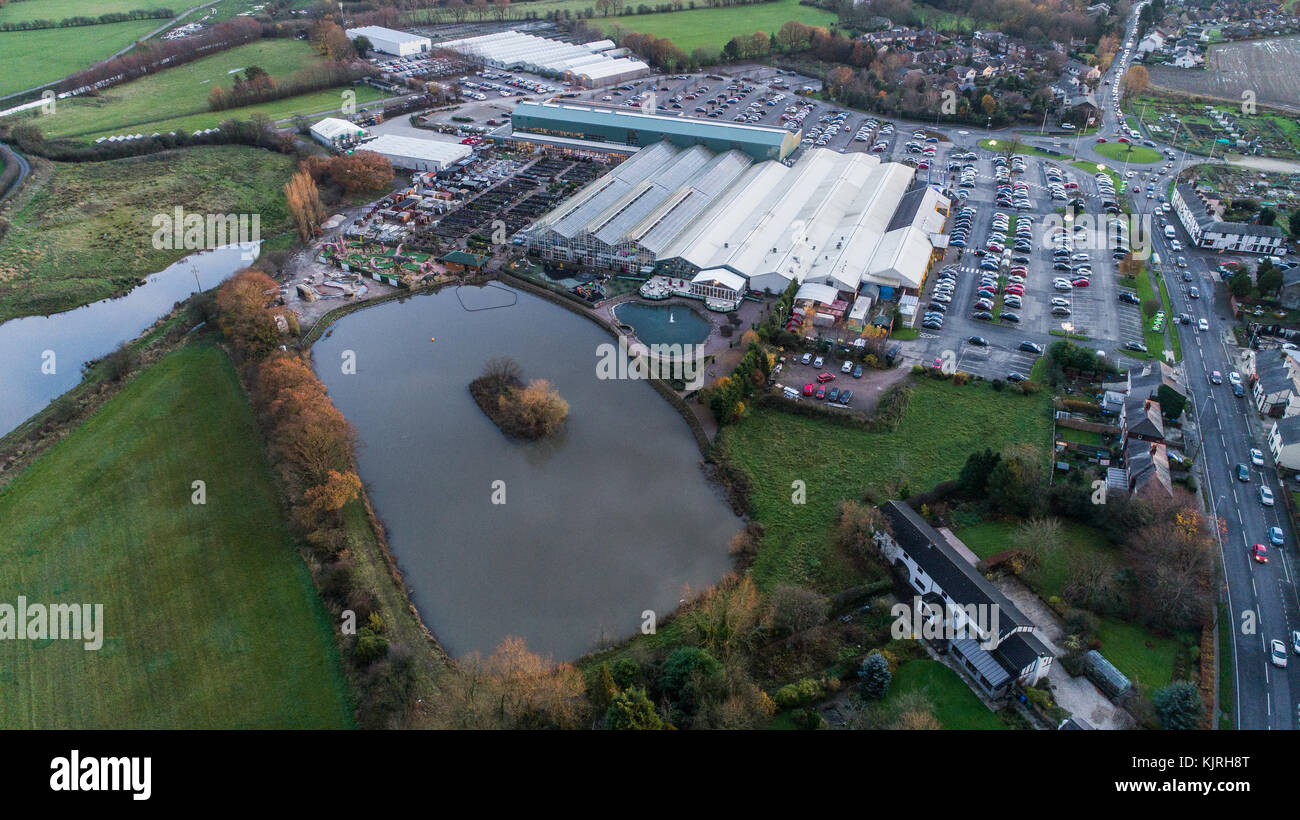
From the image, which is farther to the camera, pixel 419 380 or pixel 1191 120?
pixel 1191 120

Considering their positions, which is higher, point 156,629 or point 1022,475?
point 1022,475

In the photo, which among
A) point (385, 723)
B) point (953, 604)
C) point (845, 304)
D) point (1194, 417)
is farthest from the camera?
point (845, 304)

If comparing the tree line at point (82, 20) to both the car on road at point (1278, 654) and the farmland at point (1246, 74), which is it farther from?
the car on road at point (1278, 654)

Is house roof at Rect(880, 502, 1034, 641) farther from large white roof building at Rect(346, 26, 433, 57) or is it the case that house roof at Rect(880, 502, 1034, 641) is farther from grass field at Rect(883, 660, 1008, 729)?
large white roof building at Rect(346, 26, 433, 57)

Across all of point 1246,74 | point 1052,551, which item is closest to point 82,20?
point 1052,551

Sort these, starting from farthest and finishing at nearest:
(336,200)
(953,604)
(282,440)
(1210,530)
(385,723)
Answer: (336,200)
(282,440)
(1210,530)
(953,604)
(385,723)

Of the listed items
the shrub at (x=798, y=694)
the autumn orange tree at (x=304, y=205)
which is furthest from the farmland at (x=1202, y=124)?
the autumn orange tree at (x=304, y=205)

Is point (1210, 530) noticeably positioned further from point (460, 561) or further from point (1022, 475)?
point (460, 561)

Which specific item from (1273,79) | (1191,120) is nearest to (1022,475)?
(1191,120)
